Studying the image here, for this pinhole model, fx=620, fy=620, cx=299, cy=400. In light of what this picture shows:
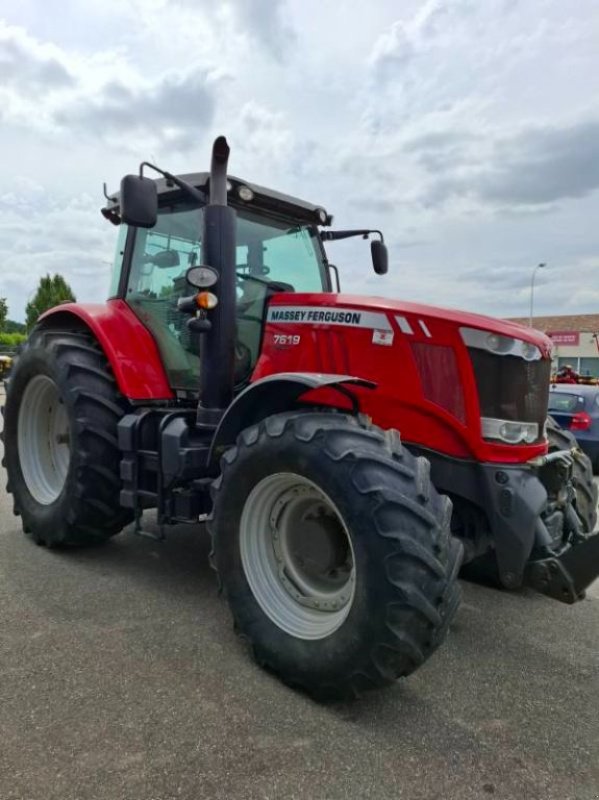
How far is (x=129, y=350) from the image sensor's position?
4.05 metres

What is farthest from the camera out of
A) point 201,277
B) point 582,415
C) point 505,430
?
point 582,415

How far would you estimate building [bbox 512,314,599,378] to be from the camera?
35375 millimetres

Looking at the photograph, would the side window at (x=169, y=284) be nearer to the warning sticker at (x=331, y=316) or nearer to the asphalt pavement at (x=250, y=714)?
the warning sticker at (x=331, y=316)

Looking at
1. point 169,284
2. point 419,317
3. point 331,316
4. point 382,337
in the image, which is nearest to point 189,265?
point 169,284

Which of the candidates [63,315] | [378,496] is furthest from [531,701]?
[63,315]

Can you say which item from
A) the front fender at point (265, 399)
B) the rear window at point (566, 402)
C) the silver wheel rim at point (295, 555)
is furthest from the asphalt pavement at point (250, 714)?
the rear window at point (566, 402)

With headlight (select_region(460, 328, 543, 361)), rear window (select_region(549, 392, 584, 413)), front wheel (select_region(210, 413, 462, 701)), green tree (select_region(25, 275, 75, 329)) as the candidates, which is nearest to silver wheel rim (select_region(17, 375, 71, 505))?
front wheel (select_region(210, 413, 462, 701))

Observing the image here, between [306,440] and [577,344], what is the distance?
37.5 m

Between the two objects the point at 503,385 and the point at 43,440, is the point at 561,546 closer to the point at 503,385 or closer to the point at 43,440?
the point at 503,385

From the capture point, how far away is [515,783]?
6.90 feet

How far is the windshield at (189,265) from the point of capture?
3826 millimetres

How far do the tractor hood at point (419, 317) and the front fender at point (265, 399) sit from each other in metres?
0.35

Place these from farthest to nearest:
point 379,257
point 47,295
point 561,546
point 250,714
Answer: point 47,295 < point 379,257 < point 561,546 < point 250,714

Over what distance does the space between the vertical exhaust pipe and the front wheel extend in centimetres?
65
